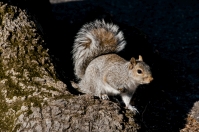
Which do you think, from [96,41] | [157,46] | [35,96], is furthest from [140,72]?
[157,46]

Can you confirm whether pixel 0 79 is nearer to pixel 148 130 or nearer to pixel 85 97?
pixel 85 97

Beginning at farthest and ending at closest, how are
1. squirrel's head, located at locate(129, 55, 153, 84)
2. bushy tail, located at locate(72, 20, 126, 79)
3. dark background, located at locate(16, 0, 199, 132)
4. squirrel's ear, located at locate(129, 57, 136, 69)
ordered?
dark background, located at locate(16, 0, 199, 132), bushy tail, located at locate(72, 20, 126, 79), squirrel's ear, located at locate(129, 57, 136, 69), squirrel's head, located at locate(129, 55, 153, 84)

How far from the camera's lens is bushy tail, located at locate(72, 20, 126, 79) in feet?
14.9

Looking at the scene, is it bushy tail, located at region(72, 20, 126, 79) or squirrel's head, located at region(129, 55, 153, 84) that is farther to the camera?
bushy tail, located at region(72, 20, 126, 79)

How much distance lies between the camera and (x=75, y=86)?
412cm

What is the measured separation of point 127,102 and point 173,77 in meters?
1.73

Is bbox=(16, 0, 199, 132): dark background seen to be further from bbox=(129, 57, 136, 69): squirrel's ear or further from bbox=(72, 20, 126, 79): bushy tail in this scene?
bbox=(129, 57, 136, 69): squirrel's ear

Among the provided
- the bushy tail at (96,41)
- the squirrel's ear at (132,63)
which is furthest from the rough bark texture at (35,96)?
the squirrel's ear at (132,63)

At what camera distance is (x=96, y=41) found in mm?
4527

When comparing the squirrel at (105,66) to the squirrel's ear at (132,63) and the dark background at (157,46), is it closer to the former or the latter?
the squirrel's ear at (132,63)

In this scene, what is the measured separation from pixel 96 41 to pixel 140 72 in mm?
780

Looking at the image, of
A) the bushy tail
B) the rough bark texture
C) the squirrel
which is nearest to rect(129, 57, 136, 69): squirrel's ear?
the squirrel

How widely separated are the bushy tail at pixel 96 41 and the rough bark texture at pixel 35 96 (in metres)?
0.63

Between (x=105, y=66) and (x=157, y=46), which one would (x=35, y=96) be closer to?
(x=105, y=66)
